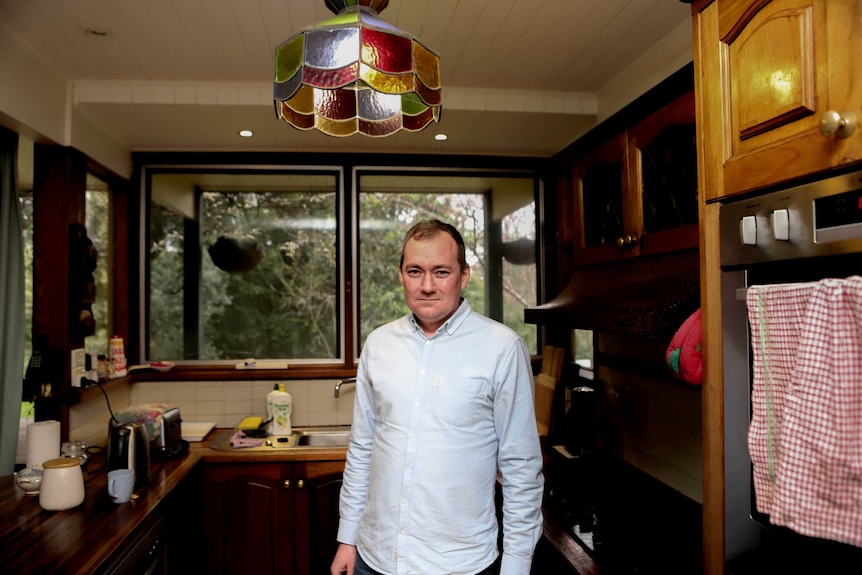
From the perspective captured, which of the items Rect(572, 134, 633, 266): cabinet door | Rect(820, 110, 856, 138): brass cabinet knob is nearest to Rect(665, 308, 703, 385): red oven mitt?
Rect(820, 110, 856, 138): brass cabinet knob

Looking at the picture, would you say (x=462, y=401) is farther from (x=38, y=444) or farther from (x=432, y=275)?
(x=38, y=444)

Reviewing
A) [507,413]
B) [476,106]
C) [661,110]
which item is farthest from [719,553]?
[476,106]

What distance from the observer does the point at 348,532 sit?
1.66m

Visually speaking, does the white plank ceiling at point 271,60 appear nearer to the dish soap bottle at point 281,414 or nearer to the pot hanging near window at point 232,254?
the pot hanging near window at point 232,254

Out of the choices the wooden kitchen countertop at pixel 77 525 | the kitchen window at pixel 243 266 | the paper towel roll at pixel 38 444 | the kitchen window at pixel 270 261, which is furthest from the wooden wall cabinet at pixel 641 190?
the paper towel roll at pixel 38 444

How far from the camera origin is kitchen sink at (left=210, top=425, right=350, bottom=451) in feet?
9.15

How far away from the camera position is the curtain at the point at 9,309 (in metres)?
2.25

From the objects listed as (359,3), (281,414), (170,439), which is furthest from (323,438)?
(359,3)

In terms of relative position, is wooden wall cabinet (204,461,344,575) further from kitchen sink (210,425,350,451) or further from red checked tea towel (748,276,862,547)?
red checked tea towel (748,276,862,547)

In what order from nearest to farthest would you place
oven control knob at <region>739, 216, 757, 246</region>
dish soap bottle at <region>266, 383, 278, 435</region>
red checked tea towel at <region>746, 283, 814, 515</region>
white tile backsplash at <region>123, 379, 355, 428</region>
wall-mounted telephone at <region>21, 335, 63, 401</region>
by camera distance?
1. red checked tea towel at <region>746, 283, 814, 515</region>
2. oven control knob at <region>739, 216, 757, 246</region>
3. wall-mounted telephone at <region>21, 335, 63, 401</region>
4. dish soap bottle at <region>266, 383, 278, 435</region>
5. white tile backsplash at <region>123, 379, 355, 428</region>

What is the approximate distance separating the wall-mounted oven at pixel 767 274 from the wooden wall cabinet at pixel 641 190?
686 millimetres

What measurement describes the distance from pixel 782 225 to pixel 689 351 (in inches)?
19.0

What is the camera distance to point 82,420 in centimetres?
261

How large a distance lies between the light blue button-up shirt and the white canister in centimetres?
110
